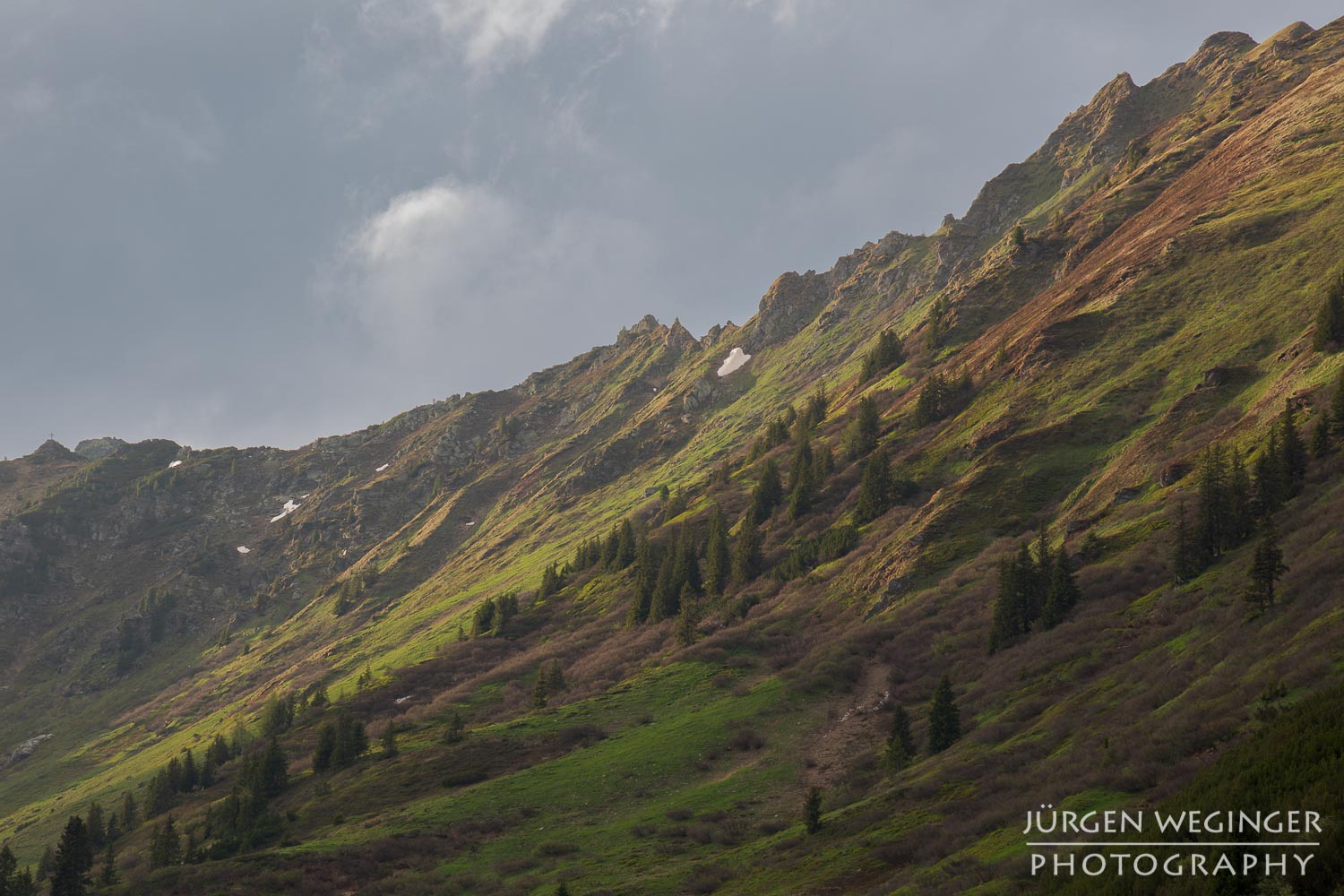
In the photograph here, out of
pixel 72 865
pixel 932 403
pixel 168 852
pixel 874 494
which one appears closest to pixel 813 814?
pixel 72 865

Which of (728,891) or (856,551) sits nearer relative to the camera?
(728,891)

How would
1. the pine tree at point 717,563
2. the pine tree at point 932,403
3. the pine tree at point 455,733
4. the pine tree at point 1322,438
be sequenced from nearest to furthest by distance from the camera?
1. the pine tree at point 1322,438
2. the pine tree at point 455,733
3. the pine tree at point 717,563
4. the pine tree at point 932,403

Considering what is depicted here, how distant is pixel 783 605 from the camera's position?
11350cm

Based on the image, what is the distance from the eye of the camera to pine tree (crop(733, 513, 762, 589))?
13350 cm

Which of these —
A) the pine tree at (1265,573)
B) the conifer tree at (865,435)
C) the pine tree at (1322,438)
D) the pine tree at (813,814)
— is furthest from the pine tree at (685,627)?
the pine tree at (1265,573)

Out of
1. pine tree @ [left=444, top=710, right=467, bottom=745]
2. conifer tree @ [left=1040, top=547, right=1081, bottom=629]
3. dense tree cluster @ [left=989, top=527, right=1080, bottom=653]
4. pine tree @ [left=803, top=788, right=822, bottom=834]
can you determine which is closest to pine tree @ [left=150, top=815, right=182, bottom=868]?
pine tree @ [left=444, top=710, right=467, bottom=745]

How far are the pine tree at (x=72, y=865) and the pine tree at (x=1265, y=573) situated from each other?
290 ft

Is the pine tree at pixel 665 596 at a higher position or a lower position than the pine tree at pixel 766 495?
lower

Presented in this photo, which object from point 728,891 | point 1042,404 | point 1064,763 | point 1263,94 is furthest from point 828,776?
point 1263,94

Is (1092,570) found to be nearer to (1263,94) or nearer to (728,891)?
(728,891)

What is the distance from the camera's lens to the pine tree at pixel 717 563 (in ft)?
452

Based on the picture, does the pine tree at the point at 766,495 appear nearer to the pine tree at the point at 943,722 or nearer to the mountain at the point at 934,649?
the mountain at the point at 934,649

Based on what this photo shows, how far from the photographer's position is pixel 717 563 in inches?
5556

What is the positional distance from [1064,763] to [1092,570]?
4170 cm
